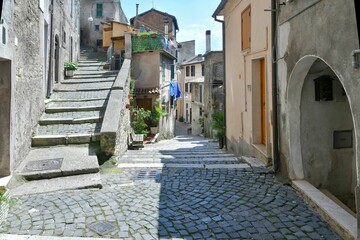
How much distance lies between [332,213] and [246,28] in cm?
588

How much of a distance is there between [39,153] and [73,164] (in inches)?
44.5

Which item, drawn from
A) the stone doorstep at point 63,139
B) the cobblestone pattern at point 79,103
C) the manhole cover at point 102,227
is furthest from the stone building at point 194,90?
the manhole cover at point 102,227

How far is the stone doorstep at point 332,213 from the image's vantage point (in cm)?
331

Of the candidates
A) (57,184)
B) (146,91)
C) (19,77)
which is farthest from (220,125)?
(57,184)

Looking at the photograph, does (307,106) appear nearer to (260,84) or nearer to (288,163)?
(288,163)

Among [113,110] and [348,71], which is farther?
[113,110]

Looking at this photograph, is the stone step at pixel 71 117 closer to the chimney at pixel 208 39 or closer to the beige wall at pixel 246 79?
the beige wall at pixel 246 79

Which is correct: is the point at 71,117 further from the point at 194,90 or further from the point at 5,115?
the point at 194,90

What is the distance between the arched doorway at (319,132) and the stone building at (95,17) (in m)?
25.1

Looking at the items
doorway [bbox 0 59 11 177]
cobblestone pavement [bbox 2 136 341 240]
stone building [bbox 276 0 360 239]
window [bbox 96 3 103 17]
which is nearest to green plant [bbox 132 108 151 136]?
cobblestone pavement [bbox 2 136 341 240]

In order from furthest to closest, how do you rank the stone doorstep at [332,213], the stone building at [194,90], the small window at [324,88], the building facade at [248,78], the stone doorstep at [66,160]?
the stone building at [194,90] → the building facade at [248,78] → the stone doorstep at [66,160] → the small window at [324,88] → the stone doorstep at [332,213]

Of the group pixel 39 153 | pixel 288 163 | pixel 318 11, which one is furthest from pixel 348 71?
pixel 39 153

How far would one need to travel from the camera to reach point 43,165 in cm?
571

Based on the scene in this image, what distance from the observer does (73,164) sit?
18.9 ft
